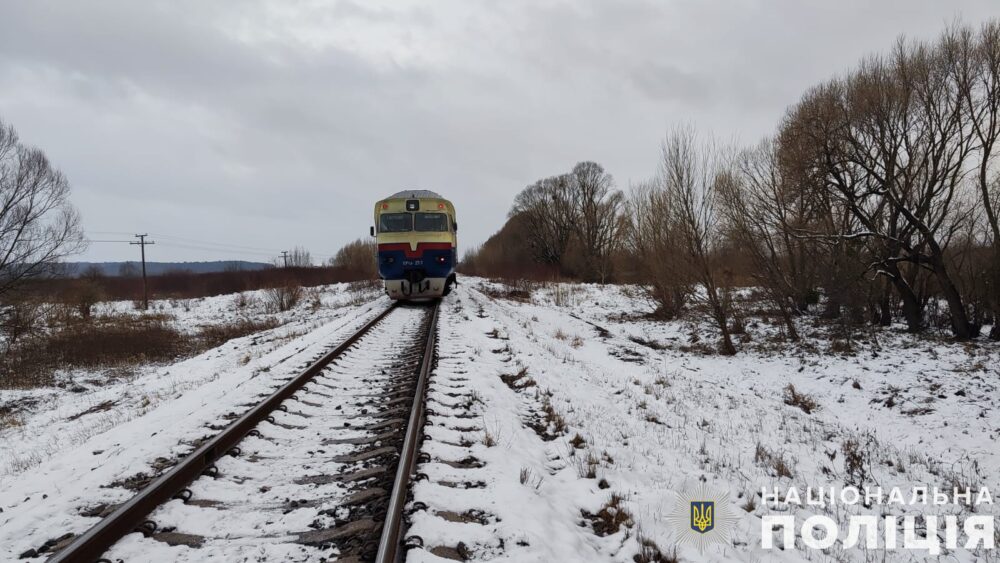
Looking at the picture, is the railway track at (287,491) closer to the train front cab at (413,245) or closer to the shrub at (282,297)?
the train front cab at (413,245)

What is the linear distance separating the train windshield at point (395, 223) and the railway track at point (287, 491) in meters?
10.6

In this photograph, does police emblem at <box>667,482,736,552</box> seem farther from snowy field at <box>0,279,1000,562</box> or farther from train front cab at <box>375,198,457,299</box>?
train front cab at <box>375,198,457,299</box>

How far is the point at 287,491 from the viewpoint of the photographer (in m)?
3.19

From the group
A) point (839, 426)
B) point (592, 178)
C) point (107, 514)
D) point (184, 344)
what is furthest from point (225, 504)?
point (592, 178)

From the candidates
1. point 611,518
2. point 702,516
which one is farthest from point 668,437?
point 611,518

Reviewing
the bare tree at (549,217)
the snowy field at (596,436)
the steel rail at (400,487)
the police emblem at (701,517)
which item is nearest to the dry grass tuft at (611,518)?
the snowy field at (596,436)

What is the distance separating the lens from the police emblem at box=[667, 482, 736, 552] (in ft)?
9.91

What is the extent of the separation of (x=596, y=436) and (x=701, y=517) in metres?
1.51

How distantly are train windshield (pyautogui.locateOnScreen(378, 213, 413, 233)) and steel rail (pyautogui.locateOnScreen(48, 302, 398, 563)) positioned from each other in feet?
36.5

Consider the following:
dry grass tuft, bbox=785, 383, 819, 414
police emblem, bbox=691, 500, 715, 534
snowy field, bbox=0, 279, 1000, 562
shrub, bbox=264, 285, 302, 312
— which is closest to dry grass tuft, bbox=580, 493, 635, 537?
snowy field, bbox=0, 279, 1000, 562

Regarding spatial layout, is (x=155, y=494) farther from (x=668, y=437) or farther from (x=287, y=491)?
(x=668, y=437)

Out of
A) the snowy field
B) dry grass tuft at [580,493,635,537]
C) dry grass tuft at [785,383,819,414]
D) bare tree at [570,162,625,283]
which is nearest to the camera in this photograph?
the snowy field

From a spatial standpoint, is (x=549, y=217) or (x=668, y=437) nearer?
(x=668, y=437)

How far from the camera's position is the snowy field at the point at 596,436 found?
117 inches
